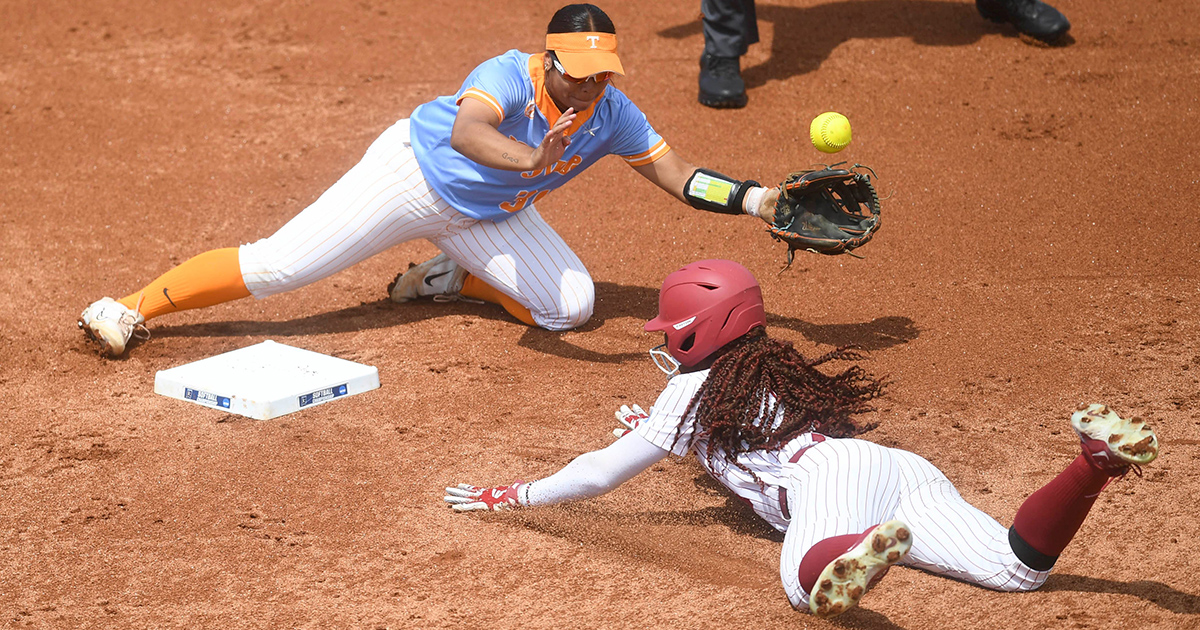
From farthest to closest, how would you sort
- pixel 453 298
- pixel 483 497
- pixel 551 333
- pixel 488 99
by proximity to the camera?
pixel 453 298 < pixel 551 333 < pixel 488 99 < pixel 483 497

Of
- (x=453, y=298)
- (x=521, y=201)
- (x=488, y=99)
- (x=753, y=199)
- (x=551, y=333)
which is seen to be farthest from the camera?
(x=453, y=298)

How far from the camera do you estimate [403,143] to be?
4617mm

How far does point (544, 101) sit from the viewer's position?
431cm

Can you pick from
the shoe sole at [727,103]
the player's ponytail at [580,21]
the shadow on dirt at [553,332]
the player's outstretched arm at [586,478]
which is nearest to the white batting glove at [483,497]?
the player's outstretched arm at [586,478]

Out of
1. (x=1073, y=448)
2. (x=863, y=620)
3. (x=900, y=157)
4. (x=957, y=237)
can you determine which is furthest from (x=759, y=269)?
(x=863, y=620)

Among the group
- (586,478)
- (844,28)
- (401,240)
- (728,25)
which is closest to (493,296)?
(401,240)

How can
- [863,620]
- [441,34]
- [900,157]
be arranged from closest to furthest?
[863,620] < [900,157] < [441,34]

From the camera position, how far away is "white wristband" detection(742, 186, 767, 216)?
446 centimetres

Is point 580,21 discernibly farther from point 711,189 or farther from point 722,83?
point 722,83

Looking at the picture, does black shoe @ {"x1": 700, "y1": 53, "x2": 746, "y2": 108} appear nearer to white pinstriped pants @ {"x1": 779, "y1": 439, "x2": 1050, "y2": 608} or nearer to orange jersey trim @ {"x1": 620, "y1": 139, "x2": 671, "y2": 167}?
orange jersey trim @ {"x1": 620, "y1": 139, "x2": 671, "y2": 167}

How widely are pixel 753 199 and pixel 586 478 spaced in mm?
1792

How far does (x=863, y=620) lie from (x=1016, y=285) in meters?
2.70

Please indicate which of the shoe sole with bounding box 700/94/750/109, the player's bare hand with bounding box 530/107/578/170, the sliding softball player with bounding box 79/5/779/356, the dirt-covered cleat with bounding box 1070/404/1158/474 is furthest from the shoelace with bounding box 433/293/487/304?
the dirt-covered cleat with bounding box 1070/404/1158/474

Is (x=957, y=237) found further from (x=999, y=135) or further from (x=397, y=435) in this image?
(x=397, y=435)
